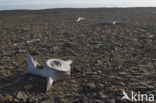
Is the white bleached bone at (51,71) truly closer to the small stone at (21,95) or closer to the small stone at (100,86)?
the small stone at (21,95)

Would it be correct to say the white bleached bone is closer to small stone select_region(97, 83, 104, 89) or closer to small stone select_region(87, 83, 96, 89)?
small stone select_region(87, 83, 96, 89)

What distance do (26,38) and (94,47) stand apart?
131 inches

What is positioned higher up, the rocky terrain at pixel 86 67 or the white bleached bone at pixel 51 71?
the white bleached bone at pixel 51 71

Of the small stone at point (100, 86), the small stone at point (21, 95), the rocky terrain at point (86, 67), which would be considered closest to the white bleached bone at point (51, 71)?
the rocky terrain at point (86, 67)

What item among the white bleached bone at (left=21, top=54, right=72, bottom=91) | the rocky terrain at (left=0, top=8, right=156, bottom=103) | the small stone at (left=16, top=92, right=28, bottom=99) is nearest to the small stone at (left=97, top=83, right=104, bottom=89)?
the rocky terrain at (left=0, top=8, right=156, bottom=103)

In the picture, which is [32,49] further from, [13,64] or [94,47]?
[94,47]

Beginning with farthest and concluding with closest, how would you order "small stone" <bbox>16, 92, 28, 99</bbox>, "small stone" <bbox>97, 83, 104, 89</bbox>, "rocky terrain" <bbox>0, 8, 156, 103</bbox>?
"small stone" <bbox>97, 83, 104, 89</bbox> → "rocky terrain" <bbox>0, 8, 156, 103</bbox> → "small stone" <bbox>16, 92, 28, 99</bbox>

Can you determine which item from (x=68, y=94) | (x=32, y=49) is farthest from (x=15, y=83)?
(x=32, y=49)

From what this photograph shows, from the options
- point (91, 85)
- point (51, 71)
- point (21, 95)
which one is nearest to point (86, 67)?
point (91, 85)

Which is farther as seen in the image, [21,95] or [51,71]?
[51,71]

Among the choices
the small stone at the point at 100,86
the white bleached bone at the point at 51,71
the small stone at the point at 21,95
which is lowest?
the small stone at the point at 100,86

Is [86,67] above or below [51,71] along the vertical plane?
below

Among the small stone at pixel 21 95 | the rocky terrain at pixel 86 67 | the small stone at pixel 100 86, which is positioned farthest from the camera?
the small stone at pixel 100 86

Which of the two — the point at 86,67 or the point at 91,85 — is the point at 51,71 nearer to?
the point at 91,85
